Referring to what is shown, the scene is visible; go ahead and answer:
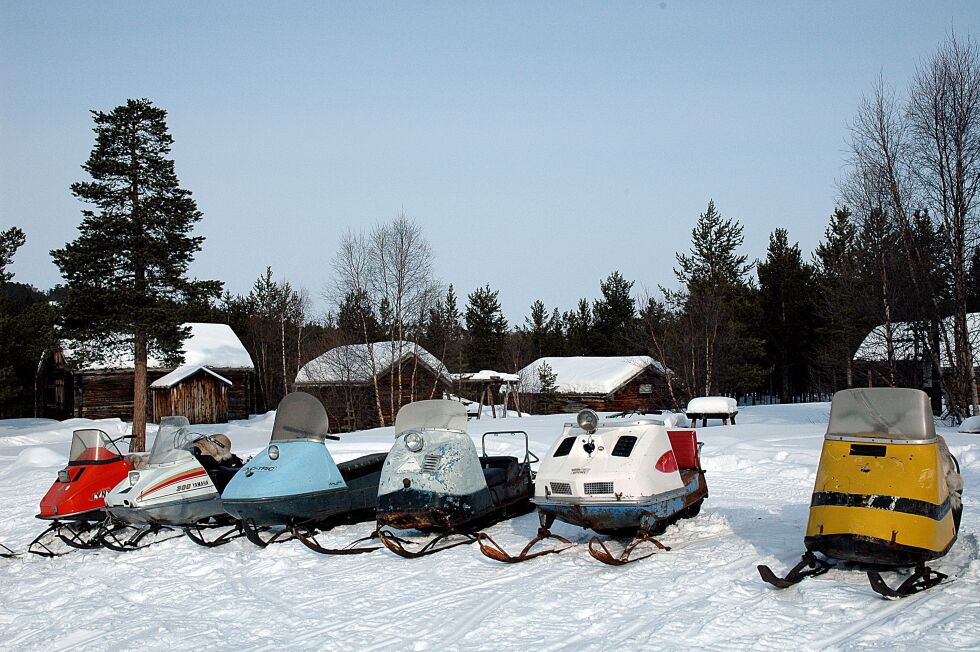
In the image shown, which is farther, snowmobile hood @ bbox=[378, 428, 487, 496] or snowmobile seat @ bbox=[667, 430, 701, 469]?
snowmobile seat @ bbox=[667, 430, 701, 469]

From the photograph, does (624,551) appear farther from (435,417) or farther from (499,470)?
(435,417)

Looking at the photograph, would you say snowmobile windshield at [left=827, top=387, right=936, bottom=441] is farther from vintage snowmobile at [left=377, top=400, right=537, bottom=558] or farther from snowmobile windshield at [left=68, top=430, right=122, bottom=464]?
snowmobile windshield at [left=68, top=430, right=122, bottom=464]

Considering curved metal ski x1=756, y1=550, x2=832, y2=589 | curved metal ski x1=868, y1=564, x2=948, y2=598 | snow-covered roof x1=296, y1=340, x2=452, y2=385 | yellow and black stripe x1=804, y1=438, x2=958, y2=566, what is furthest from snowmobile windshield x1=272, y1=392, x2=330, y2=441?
snow-covered roof x1=296, y1=340, x2=452, y2=385

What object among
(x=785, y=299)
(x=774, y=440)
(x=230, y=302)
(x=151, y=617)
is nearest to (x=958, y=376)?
(x=774, y=440)

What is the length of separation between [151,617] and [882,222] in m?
21.3

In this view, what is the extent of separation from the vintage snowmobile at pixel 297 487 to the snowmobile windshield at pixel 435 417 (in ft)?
3.58

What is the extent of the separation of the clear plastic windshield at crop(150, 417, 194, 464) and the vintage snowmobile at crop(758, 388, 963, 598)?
22.2ft

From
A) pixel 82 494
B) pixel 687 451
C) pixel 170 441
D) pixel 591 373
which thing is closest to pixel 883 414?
pixel 687 451

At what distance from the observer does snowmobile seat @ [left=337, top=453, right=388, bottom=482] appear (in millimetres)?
9852

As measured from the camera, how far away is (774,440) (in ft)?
52.7

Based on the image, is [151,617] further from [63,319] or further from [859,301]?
[859,301]

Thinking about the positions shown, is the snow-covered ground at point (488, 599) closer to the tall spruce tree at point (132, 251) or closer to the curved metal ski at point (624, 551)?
the curved metal ski at point (624, 551)

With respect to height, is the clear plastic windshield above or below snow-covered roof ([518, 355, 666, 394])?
below

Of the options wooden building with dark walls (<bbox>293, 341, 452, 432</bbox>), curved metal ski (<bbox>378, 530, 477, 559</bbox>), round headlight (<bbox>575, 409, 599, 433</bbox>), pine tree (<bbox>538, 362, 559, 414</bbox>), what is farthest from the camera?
pine tree (<bbox>538, 362, 559, 414</bbox>)
